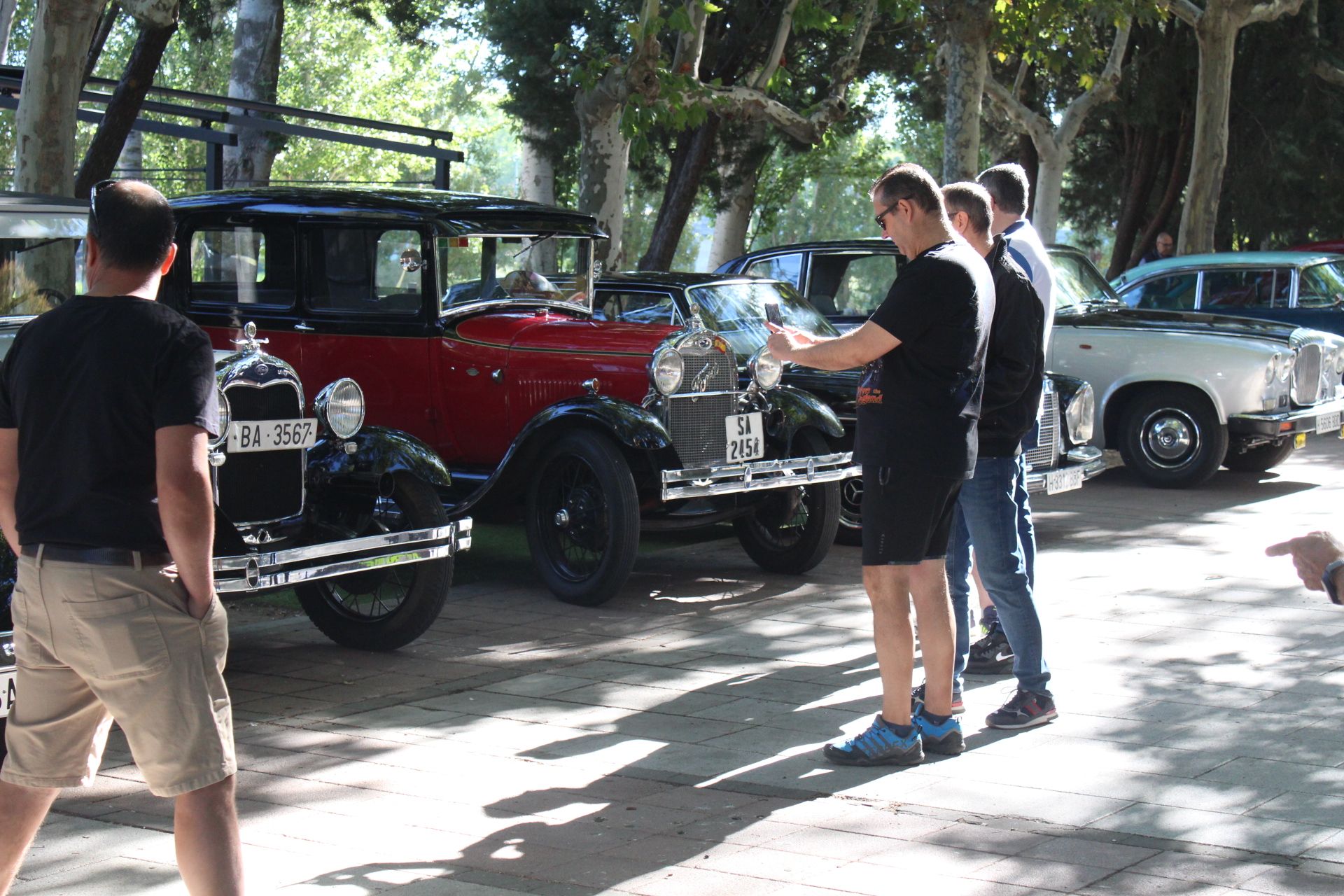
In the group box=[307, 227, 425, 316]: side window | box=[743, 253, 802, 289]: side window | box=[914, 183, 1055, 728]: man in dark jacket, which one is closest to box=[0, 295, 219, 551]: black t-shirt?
box=[914, 183, 1055, 728]: man in dark jacket

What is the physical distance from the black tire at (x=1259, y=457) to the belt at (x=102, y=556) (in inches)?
437

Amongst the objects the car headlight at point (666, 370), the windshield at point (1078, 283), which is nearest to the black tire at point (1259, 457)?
the windshield at point (1078, 283)

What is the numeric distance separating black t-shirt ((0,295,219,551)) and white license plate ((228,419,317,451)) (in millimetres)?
2869

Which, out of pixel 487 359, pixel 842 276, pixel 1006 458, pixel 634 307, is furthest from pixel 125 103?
pixel 1006 458

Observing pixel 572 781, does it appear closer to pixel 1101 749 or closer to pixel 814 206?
pixel 1101 749

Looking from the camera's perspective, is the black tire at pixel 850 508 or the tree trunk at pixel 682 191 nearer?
the black tire at pixel 850 508

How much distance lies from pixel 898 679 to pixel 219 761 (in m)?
2.54

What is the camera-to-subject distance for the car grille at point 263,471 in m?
6.35

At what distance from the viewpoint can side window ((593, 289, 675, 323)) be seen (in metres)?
9.93

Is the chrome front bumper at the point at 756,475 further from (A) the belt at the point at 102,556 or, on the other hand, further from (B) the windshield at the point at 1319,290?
(B) the windshield at the point at 1319,290

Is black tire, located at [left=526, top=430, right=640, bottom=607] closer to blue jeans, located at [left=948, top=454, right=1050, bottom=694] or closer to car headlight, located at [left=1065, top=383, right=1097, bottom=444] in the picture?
blue jeans, located at [left=948, top=454, right=1050, bottom=694]

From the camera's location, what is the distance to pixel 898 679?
5133mm

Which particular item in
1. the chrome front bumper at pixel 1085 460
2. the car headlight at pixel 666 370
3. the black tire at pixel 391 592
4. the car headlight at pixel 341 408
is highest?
the car headlight at pixel 666 370

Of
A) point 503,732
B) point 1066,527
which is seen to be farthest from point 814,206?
point 503,732
